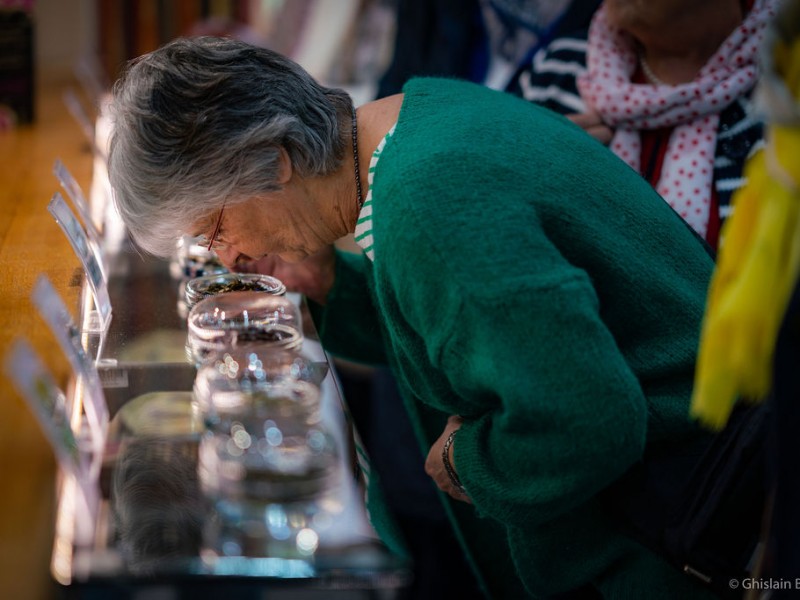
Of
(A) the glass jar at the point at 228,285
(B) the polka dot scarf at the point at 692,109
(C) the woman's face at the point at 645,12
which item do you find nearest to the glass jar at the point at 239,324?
(A) the glass jar at the point at 228,285

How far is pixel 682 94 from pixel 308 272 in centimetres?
84

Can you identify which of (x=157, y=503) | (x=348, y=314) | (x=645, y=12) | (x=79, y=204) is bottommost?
(x=348, y=314)

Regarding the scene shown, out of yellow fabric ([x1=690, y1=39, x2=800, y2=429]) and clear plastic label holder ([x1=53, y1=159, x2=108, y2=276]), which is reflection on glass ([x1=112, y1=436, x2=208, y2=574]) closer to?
yellow fabric ([x1=690, y1=39, x2=800, y2=429])

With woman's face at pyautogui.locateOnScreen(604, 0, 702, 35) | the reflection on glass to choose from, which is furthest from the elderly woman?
woman's face at pyautogui.locateOnScreen(604, 0, 702, 35)

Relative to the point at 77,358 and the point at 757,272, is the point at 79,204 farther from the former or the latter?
the point at 757,272

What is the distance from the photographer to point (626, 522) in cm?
138

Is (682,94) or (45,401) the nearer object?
(45,401)

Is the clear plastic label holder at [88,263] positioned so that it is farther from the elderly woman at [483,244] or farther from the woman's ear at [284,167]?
the woman's ear at [284,167]

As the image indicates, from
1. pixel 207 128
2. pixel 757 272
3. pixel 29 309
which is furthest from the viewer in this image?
pixel 29 309

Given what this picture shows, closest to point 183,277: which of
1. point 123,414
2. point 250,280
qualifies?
point 250,280

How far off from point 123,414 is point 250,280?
18.5 inches

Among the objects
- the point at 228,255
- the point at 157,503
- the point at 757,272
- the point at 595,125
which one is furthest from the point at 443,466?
the point at 595,125

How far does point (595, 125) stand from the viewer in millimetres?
2189

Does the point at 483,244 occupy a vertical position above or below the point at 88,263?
above
